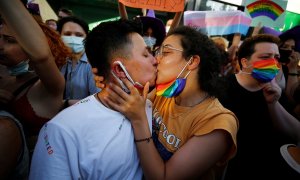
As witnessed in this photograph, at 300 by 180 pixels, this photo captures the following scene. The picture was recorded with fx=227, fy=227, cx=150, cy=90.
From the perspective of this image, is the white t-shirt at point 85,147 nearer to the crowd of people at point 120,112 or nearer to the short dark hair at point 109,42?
the crowd of people at point 120,112

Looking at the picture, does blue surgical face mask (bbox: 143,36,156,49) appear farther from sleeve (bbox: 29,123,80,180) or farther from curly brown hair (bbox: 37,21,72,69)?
sleeve (bbox: 29,123,80,180)

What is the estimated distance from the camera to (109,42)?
1.63 metres

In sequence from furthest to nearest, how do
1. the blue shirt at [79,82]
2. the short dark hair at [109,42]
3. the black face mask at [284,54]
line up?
the black face mask at [284,54] → the blue shirt at [79,82] → the short dark hair at [109,42]

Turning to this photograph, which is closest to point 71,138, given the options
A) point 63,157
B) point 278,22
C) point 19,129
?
point 63,157

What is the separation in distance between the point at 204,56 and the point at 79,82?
1713 mm

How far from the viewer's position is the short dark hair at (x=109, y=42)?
5.28ft

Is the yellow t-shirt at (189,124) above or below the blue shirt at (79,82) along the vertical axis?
above

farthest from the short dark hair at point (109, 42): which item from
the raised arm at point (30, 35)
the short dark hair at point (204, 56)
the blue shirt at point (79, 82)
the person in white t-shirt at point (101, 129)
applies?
the blue shirt at point (79, 82)

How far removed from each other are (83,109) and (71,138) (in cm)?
21

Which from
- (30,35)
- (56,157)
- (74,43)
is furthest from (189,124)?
(74,43)

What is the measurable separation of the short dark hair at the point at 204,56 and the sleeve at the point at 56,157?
1.10 metres

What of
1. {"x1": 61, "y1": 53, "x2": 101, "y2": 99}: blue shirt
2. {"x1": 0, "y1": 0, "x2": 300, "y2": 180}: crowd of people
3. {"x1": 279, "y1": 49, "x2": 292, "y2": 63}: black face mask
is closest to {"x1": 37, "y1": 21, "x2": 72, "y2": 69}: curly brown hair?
{"x1": 0, "y1": 0, "x2": 300, "y2": 180}: crowd of people

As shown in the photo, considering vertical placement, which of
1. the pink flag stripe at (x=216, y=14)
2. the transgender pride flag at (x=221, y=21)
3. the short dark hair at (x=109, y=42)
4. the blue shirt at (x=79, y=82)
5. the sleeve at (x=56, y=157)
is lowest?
the blue shirt at (x=79, y=82)

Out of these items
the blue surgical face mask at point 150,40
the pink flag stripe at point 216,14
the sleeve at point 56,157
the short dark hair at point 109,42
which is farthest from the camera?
the pink flag stripe at point 216,14
